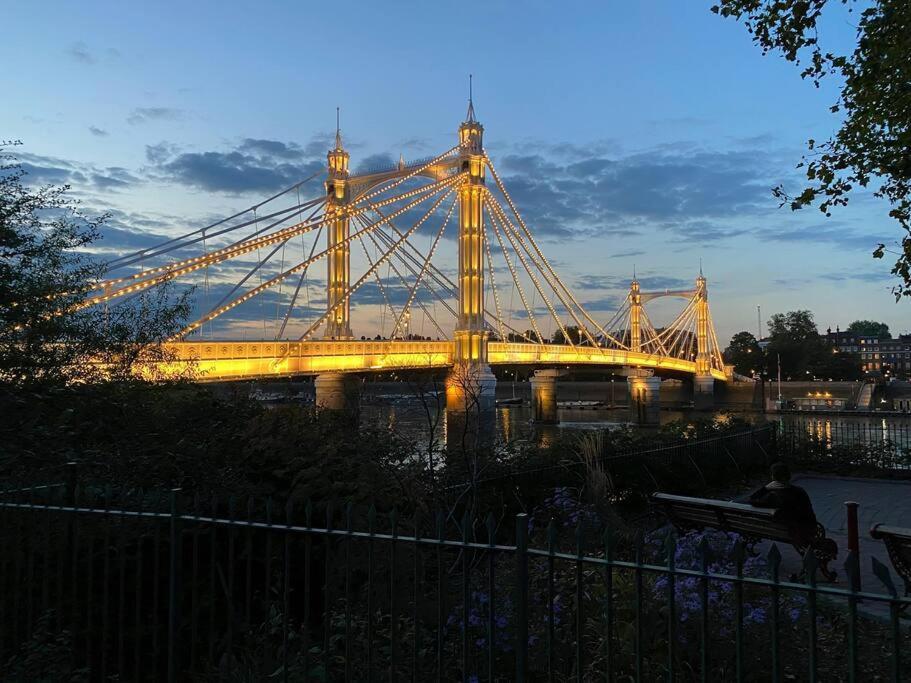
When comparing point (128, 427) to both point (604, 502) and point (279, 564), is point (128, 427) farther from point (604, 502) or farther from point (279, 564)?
point (604, 502)

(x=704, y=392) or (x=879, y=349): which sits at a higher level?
(x=879, y=349)

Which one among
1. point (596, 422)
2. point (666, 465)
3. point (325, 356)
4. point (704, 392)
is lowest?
point (596, 422)

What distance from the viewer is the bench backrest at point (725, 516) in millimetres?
6145

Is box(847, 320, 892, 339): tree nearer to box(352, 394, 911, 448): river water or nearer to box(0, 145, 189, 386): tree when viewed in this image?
box(352, 394, 911, 448): river water

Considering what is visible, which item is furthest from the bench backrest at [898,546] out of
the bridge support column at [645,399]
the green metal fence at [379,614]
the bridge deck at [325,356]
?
the bridge support column at [645,399]

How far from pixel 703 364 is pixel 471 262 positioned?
42.4 m

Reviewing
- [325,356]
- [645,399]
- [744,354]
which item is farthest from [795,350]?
[325,356]

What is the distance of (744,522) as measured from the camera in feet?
21.4

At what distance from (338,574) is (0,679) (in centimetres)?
216

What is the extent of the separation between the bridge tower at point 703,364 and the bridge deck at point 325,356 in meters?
31.5

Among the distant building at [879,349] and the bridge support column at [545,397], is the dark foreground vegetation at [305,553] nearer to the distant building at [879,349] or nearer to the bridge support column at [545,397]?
the bridge support column at [545,397]

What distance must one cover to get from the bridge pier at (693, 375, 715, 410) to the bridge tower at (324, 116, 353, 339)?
42.6m

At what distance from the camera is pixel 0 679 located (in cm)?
379

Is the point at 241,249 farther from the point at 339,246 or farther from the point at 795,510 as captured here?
the point at 795,510
